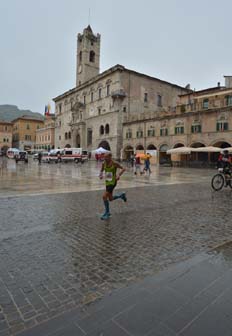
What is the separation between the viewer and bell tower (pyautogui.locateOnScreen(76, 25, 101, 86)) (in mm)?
59938

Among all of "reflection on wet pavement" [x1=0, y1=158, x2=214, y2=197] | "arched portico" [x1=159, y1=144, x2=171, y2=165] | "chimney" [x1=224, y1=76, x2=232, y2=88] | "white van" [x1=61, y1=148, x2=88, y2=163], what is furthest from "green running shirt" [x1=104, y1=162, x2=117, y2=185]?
"chimney" [x1=224, y1=76, x2=232, y2=88]

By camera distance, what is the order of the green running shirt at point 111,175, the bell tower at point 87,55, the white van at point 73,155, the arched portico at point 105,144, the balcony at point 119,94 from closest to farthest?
the green running shirt at point 111,175 < the white van at point 73,155 < the balcony at point 119,94 < the arched portico at point 105,144 < the bell tower at point 87,55

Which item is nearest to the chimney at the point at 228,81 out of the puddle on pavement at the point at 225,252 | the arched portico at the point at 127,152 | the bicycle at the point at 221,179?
the arched portico at the point at 127,152

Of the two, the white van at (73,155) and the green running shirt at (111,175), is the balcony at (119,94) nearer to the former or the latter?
the white van at (73,155)

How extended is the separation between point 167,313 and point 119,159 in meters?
43.4

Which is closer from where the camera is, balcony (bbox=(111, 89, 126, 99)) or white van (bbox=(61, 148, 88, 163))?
white van (bbox=(61, 148, 88, 163))

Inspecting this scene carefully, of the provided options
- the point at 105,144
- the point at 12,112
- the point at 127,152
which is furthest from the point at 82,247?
the point at 12,112

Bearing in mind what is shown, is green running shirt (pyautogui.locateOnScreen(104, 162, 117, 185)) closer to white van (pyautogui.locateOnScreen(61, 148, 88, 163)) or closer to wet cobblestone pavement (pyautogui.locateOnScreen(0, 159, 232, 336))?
wet cobblestone pavement (pyautogui.locateOnScreen(0, 159, 232, 336))

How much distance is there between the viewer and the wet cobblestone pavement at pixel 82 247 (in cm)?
248

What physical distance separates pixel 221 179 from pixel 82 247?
9153 millimetres

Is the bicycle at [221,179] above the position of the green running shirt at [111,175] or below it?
below

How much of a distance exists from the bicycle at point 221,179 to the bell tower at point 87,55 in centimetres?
5745

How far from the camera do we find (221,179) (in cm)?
1095

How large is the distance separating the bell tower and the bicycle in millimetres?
57451
